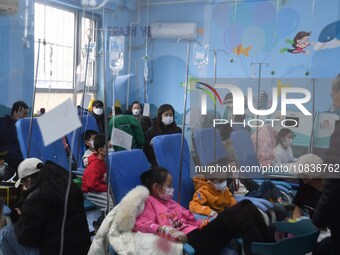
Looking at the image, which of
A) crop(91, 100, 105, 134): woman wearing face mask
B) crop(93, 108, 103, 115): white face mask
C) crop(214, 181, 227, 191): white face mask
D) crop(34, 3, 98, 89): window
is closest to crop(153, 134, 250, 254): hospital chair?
crop(214, 181, 227, 191): white face mask

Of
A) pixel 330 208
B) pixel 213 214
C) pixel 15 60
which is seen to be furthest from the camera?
pixel 15 60

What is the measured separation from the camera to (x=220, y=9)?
10.2 ft

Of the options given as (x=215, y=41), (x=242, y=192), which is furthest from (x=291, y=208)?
(x=215, y=41)

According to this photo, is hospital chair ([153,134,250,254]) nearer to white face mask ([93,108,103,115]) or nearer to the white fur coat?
the white fur coat

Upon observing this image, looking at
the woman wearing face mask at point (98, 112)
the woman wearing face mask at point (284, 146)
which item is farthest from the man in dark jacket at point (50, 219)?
the woman wearing face mask at point (98, 112)

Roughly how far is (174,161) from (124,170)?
47 cm

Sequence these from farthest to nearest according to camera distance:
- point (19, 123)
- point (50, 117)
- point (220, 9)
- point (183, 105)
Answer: point (220, 9) < point (183, 105) < point (19, 123) < point (50, 117)

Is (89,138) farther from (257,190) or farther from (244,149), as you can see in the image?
(257,190)

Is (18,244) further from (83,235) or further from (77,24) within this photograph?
(77,24)

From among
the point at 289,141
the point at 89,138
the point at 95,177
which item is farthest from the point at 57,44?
the point at 289,141

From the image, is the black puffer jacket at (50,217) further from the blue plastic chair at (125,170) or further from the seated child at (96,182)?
the seated child at (96,182)

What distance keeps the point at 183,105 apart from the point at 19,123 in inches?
47.2

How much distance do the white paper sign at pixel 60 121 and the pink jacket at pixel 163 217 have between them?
3.00 feet

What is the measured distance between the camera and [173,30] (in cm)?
278
